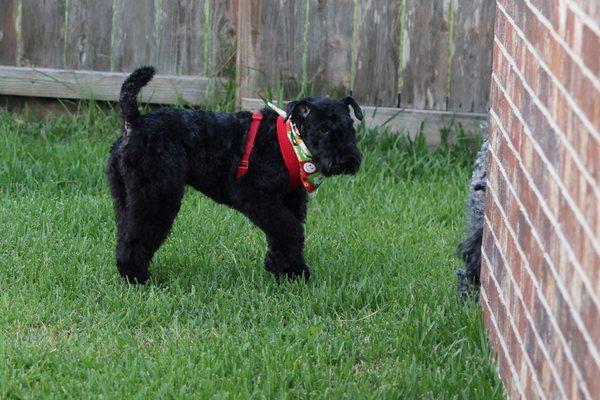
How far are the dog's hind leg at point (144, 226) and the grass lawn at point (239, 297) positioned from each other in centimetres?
11

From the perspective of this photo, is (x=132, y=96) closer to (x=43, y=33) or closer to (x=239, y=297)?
(x=239, y=297)

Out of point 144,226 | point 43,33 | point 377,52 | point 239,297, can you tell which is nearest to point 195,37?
point 43,33

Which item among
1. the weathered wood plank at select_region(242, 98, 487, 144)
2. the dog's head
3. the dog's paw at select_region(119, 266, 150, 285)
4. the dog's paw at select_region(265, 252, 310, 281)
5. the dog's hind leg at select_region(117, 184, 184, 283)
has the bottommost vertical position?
the dog's paw at select_region(119, 266, 150, 285)

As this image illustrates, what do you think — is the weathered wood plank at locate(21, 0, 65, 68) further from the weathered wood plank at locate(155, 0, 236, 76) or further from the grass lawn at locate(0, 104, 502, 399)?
A: the grass lawn at locate(0, 104, 502, 399)

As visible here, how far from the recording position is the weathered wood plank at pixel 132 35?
26.6 feet

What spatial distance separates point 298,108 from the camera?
5.27 m

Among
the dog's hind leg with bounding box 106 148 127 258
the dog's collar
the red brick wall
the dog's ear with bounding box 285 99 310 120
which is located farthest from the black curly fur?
the dog's hind leg with bounding box 106 148 127 258

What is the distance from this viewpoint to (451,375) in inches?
157

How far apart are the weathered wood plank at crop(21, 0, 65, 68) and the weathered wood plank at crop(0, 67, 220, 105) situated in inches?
3.9

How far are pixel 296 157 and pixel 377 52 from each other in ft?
8.71

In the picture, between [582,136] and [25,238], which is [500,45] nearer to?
[582,136]

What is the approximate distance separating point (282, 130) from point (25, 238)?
167 cm

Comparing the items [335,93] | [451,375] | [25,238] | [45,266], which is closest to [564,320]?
[451,375]

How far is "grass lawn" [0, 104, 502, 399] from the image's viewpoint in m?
4.03
